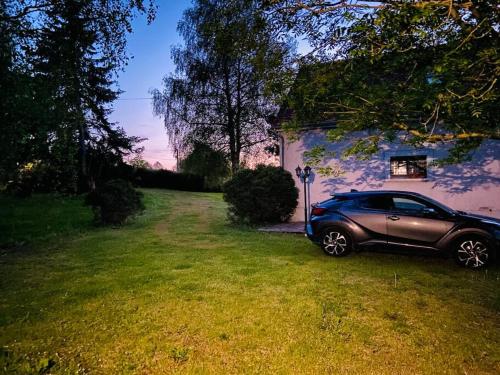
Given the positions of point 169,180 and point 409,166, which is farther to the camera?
point 169,180

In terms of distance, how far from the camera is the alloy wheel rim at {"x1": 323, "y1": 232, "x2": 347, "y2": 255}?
777 cm

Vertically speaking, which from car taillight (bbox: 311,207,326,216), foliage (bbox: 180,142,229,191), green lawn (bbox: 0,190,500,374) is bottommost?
green lawn (bbox: 0,190,500,374)

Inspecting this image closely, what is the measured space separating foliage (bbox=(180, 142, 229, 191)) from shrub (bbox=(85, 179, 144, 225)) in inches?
307

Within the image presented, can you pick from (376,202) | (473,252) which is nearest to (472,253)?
(473,252)

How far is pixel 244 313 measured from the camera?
4527 mm

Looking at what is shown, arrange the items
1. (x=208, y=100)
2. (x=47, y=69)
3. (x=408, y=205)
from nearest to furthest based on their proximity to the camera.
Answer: (x=408, y=205) → (x=47, y=69) → (x=208, y=100)

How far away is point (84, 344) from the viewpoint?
370cm

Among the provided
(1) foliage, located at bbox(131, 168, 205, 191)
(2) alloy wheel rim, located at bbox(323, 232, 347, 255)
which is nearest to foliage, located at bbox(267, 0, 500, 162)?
(2) alloy wheel rim, located at bbox(323, 232, 347, 255)

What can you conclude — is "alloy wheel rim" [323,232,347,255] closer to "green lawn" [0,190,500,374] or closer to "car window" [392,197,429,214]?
"green lawn" [0,190,500,374]

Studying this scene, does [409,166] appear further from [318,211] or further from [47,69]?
[47,69]

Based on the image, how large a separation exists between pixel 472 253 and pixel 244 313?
5.27 metres

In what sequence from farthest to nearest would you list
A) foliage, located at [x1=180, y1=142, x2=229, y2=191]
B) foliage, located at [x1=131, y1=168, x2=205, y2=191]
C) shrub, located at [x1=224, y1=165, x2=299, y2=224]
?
foliage, located at [x1=131, y1=168, x2=205, y2=191]
foliage, located at [x1=180, y1=142, x2=229, y2=191]
shrub, located at [x1=224, y1=165, x2=299, y2=224]

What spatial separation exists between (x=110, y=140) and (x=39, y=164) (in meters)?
13.2

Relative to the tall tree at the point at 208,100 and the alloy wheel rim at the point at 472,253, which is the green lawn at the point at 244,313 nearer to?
the alloy wheel rim at the point at 472,253
